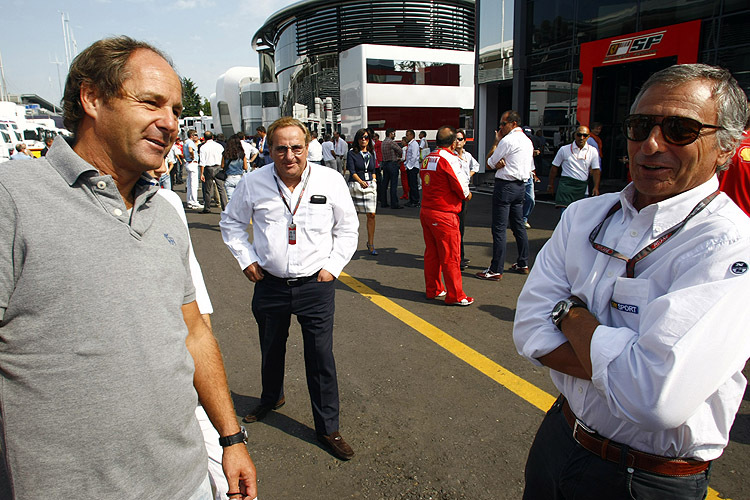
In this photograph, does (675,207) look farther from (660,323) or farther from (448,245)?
(448,245)

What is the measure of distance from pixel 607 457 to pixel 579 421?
0.12 m

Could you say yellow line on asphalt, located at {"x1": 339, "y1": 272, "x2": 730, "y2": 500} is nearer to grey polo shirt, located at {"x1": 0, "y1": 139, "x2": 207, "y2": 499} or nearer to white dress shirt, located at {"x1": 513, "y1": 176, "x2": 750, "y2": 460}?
white dress shirt, located at {"x1": 513, "y1": 176, "x2": 750, "y2": 460}

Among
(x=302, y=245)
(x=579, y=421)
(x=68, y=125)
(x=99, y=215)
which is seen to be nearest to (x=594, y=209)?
(x=579, y=421)

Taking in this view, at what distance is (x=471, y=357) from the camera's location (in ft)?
13.6

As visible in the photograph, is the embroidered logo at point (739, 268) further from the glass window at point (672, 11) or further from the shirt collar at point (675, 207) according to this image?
the glass window at point (672, 11)

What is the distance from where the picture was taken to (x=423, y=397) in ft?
11.6

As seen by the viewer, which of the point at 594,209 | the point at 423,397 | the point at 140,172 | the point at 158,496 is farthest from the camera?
the point at 423,397

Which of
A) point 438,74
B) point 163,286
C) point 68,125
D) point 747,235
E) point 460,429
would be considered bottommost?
point 460,429

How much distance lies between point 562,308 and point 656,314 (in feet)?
0.96

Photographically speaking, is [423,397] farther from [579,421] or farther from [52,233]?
[52,233]

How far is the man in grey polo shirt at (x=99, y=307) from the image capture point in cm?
113

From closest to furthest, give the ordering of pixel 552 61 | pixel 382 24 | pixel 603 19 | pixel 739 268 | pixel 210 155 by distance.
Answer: pixel 739 268 < pixel 603 19 < pixel 210 155 < pixel 552 61 < pixel 382 24

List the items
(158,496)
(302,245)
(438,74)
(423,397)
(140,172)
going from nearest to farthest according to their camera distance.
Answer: (158,496)
(140,172)
(302,245)
(423,397)
(438,74)

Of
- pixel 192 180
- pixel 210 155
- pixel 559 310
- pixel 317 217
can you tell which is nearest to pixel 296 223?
pixel 317 217
